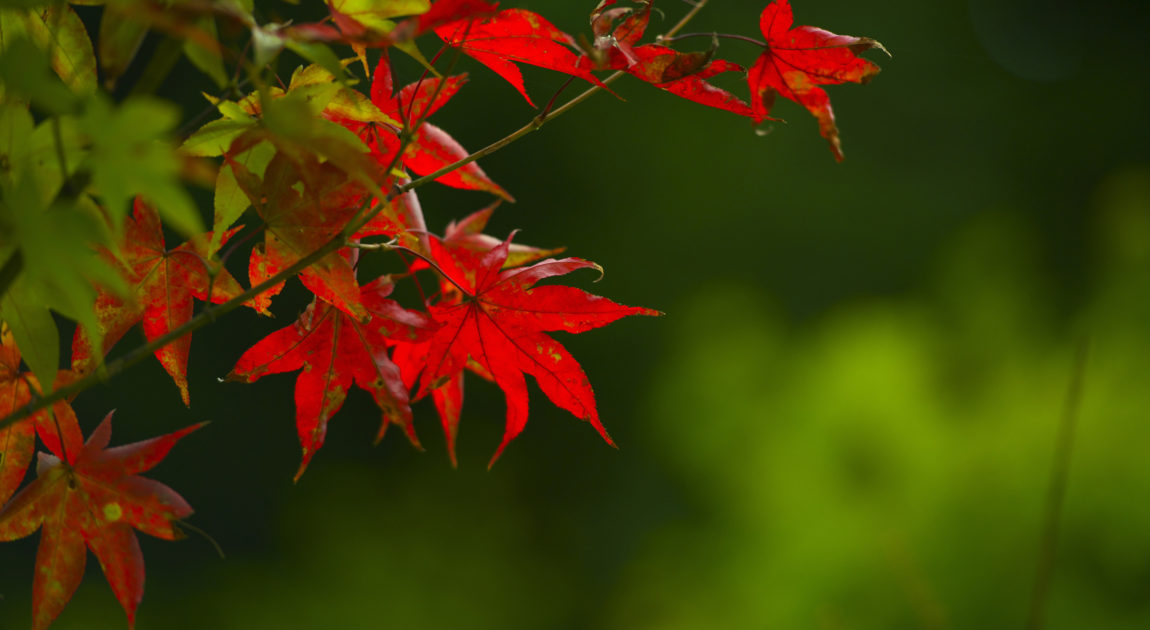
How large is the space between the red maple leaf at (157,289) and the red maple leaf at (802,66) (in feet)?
1.02

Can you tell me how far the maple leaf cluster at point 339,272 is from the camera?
1.25ft

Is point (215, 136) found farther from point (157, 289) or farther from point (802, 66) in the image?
point (802, 66)

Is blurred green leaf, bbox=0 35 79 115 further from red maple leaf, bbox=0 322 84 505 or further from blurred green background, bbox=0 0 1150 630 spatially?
blurred green background, bbox=0 0 1150 630

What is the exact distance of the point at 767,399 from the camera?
2.70m

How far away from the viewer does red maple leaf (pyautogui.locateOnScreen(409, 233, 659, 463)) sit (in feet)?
1.65

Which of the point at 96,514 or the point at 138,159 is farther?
the point at 96,514

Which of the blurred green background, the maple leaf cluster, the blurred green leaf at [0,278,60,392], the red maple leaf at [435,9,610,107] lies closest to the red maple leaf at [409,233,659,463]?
the maple leaf cluster

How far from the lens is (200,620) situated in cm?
281

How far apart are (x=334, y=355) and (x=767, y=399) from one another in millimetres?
2338

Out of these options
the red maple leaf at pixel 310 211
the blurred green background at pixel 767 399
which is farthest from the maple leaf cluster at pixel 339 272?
the blurred green background at pixel 767 399

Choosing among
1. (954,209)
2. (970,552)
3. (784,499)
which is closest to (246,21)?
(784,499)

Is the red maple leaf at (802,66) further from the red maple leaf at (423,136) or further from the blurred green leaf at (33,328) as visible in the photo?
the blurred green leaf at (33,328)

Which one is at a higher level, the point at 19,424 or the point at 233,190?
the point at 233,190

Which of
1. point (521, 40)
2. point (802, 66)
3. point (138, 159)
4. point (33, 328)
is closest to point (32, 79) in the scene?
point (138, 159)
